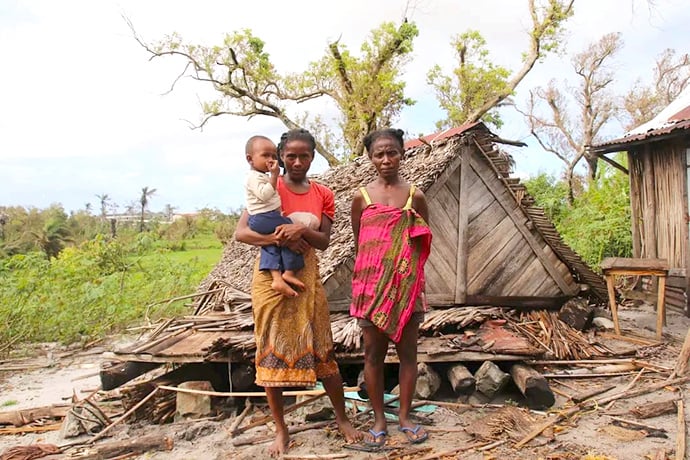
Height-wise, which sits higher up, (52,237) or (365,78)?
(365,78)

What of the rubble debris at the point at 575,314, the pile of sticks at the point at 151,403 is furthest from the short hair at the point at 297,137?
the rubble debris at the point at 575,314

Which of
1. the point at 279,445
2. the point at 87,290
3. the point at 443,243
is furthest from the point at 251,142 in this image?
the point at 87,290

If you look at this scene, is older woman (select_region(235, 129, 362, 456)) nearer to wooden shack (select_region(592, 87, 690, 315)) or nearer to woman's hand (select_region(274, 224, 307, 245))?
woman's hand (select_region(274, 224, 307, 245))

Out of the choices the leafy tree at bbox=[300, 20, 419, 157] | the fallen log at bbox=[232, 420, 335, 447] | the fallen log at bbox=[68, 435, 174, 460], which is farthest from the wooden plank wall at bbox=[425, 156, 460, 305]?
the leafy tree at bbox=[300, 20, 419, 157]

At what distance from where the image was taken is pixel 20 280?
8023mm

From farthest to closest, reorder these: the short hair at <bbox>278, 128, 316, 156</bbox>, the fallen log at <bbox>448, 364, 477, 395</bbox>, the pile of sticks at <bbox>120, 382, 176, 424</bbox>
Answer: the pile of sticks at <bbox>120, 382, 176, 424</bbox> → the fallen log at <bbox>448, 364, 477, 395</bbox> → the short hair at <bbox>278, 128, 316, 156</bbox>

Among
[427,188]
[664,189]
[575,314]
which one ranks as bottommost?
[575,314]

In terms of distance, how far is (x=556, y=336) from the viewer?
4957 millimetres

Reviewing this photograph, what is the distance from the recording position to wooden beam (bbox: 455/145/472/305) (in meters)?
5.14

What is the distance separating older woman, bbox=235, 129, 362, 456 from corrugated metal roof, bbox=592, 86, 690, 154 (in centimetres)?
623

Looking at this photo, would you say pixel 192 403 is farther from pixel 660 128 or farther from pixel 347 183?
pixel 660 128

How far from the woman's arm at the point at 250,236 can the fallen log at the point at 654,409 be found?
2.88m

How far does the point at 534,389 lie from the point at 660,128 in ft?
18.0

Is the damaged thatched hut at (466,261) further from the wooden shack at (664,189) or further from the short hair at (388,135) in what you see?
the wooden shack at (664,189)
